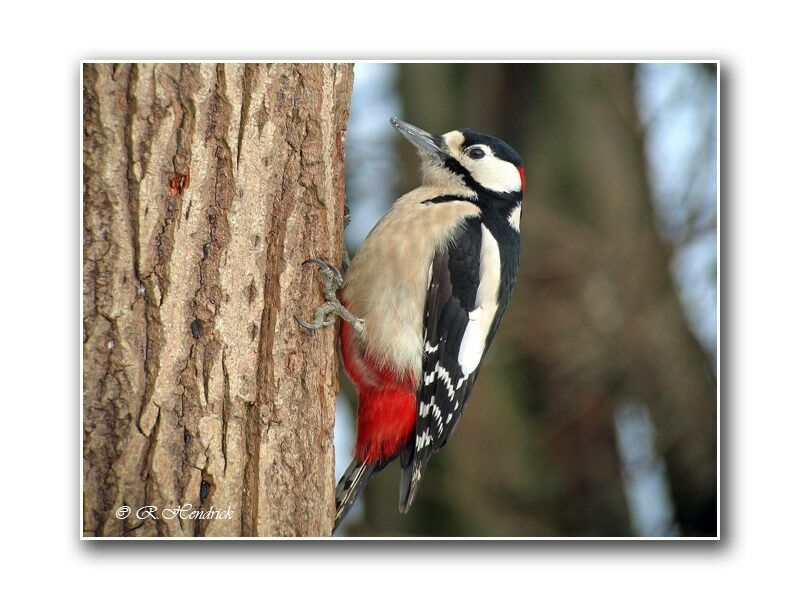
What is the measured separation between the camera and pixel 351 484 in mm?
2830

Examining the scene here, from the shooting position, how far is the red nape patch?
2.71 meters

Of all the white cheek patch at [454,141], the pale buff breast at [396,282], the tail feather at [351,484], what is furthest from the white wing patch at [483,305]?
the tail feather at [351,484]

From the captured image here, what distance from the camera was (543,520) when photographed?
3.38 meters

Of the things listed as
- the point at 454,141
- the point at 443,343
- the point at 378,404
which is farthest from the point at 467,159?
the point at 378,404

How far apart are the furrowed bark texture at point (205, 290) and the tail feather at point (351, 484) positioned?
0.26 m

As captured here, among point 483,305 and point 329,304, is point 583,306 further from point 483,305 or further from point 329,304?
point 329,304

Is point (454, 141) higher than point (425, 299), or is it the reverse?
point (454, 141)

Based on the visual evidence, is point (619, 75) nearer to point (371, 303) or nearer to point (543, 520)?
point (371, 303)

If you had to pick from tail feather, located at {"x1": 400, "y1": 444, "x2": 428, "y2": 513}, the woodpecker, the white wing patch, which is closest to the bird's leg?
the woodpecker

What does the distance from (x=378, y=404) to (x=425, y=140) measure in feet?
2.99

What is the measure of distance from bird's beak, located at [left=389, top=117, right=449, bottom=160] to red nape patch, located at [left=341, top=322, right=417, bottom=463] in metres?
0.70

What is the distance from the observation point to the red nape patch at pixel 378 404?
2715 millimetres

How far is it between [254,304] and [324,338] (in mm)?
292
